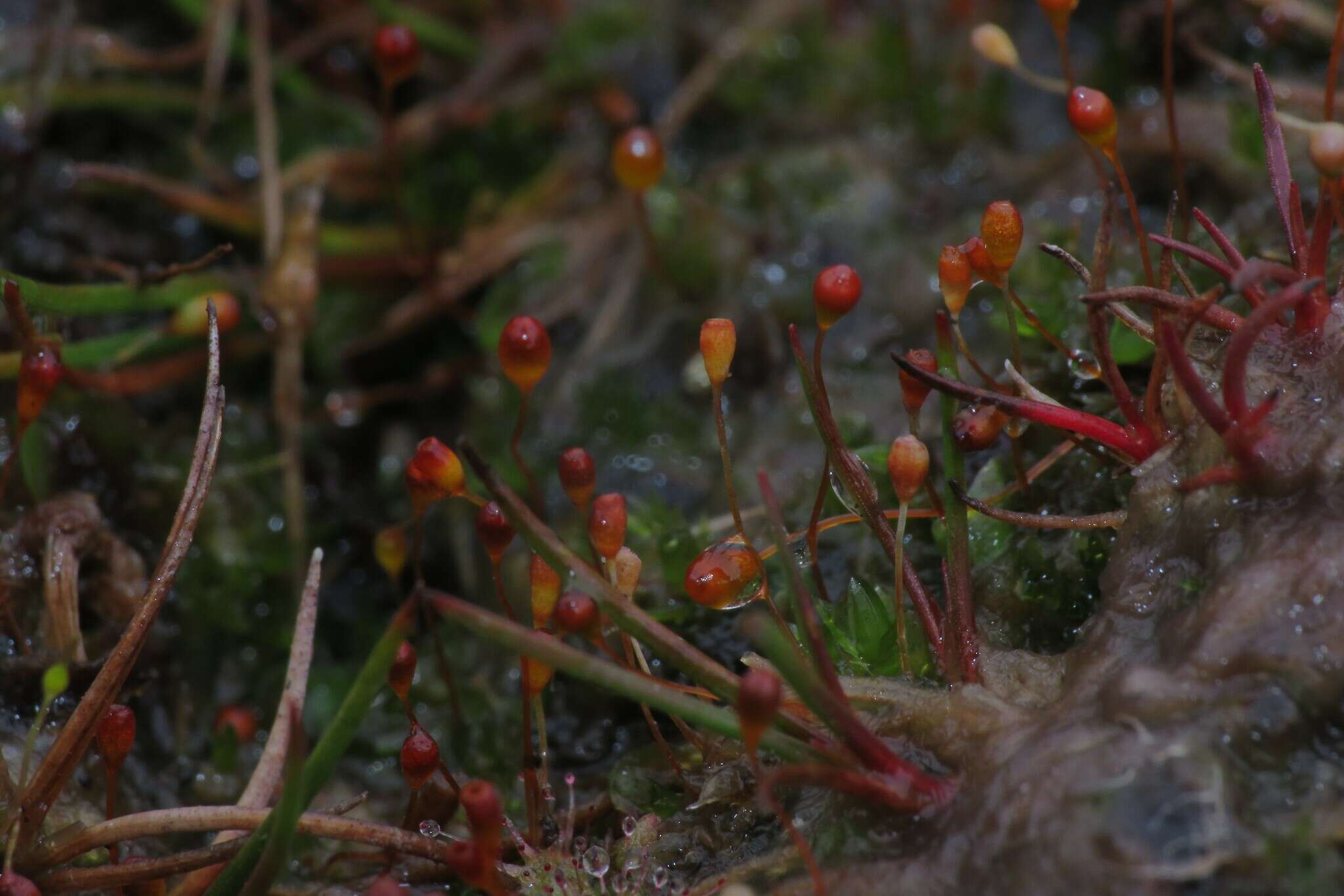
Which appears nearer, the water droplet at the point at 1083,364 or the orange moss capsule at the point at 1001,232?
the orange moss capsule at the point at 1001,232

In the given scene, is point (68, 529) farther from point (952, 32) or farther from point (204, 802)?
point (952, 32)

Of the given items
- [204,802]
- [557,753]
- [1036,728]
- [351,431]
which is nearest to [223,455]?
[351,431]

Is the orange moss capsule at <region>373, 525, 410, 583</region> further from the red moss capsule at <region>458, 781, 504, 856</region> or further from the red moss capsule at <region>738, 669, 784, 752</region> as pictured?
the red moss capsule at <region>738, 669, 784, 752</region>

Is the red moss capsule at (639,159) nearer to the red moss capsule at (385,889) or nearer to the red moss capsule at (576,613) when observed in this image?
the red moss capsule at (576,613)

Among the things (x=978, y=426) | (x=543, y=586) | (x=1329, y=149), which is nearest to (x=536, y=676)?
(x=543, y=586)

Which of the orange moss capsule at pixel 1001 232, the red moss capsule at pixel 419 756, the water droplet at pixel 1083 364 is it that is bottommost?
the red moss capsule at pixel 419 756

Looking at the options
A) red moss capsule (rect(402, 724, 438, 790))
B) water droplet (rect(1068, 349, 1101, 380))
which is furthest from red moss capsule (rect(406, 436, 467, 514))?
water droplet (rect(1068, 349, 1101, 380))

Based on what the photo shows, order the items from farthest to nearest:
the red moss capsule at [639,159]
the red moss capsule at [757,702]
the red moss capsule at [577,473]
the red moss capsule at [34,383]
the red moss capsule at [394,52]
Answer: the red moss capsule at [394,52] → the red moss capsule at [639,159] → the red moss capsule at [34,383] → the red moss capsule at [577,473] → the red moss capsule at [757,702]

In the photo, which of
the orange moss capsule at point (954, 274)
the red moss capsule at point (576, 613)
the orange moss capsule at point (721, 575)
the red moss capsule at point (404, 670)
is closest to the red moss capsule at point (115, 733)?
the red moss capsule at point (404, 670)
